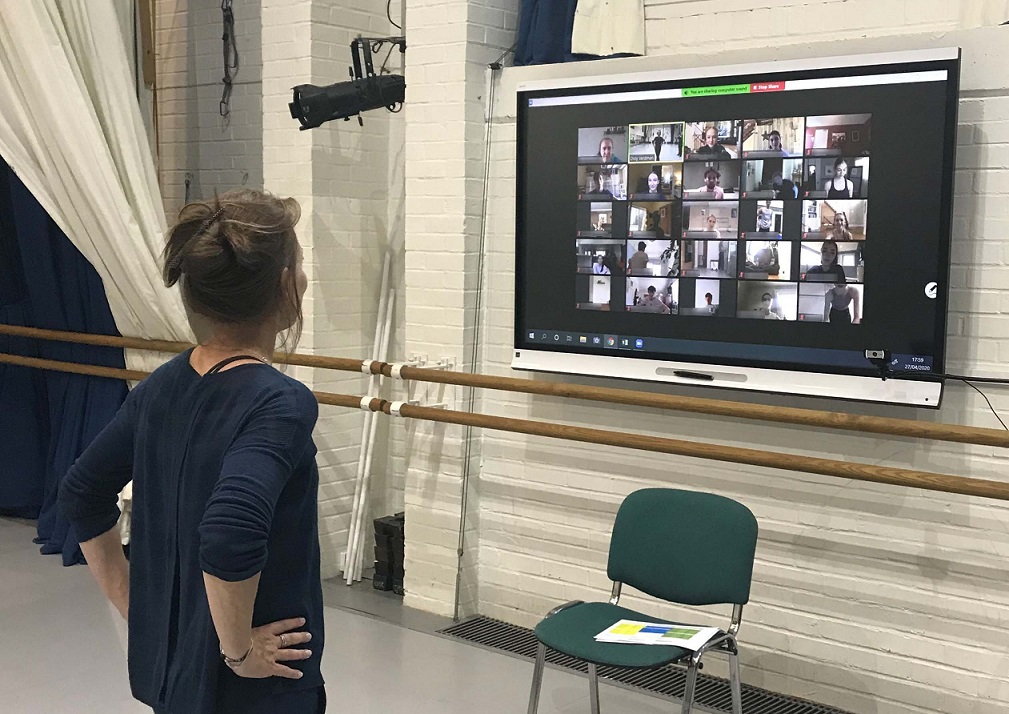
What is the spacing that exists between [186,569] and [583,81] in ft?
8.23

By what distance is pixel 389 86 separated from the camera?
4219mm

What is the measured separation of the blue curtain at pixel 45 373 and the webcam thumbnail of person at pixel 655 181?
8.70 feet

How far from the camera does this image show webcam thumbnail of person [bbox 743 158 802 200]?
324cm

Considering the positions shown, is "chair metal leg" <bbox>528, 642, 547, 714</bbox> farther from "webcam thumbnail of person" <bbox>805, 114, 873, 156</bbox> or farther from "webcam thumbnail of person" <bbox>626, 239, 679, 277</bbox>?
"webcam thumbnail of person" <bbox>805, 114, 873, 156</bbox>

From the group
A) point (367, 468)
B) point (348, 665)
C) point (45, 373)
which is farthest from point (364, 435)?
point (45, 373)

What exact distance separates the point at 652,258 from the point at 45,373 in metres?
3.31

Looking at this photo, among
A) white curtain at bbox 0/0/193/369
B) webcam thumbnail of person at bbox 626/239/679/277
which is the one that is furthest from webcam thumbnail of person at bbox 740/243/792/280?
white curtain at bbox 0/0/193/369

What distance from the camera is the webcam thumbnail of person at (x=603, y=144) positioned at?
3613 millimetres

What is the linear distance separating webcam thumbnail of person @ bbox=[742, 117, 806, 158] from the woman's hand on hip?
223 cm

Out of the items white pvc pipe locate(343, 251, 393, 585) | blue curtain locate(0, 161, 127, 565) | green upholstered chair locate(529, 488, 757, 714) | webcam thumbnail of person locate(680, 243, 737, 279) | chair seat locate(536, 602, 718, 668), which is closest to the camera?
chair seat locate(536, 602, 718, 668)

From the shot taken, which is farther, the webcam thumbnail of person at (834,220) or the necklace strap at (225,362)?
the webcam thumbnail of person at (834,220)

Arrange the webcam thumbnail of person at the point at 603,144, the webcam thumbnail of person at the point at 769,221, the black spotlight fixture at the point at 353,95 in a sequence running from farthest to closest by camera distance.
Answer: the black spotlight fixture at the point at 353,95
the webcam thumbnail of person at the point at 603,144
the webcam thumbnail of person at the point at 769,221

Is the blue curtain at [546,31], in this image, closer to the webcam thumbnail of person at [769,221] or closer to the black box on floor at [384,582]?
the webcam thumbnail of person at [769,221]

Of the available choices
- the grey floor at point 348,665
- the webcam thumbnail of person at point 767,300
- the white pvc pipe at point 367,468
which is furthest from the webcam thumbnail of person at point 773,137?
the white pvc pipe at point 367,468
